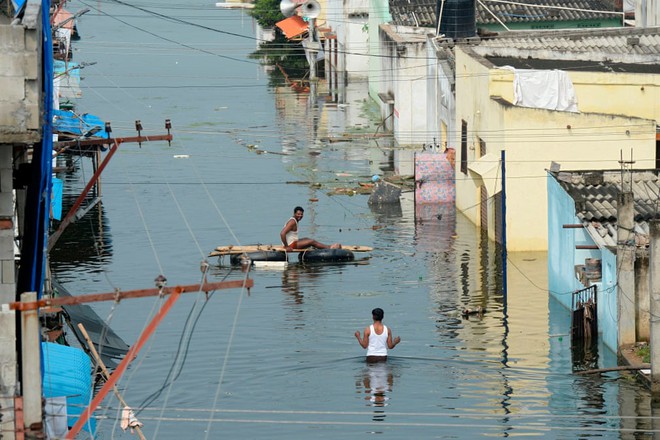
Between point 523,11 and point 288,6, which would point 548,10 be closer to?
point 523,11

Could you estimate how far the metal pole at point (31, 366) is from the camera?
39.2 feet

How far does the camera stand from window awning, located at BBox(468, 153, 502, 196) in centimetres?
3309

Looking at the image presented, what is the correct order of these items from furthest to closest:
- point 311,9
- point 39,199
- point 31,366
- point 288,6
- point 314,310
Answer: point 288,6 → point 311,9 → point 314,310 → point 39,199 → point 31,366

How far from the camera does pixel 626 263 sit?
22.8m

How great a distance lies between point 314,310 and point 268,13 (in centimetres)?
6164

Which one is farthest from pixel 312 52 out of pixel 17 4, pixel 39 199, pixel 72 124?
pixel 39 199

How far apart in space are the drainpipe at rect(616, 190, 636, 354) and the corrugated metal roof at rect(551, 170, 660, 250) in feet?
2.57

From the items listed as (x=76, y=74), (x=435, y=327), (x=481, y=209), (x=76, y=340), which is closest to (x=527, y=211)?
(x=481, y=209)

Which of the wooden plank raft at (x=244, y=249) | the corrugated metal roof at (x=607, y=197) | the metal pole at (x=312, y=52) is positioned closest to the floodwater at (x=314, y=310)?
the wooden plank raft at (x=244, y=249)

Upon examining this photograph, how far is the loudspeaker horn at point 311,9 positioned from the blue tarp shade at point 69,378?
5536cm

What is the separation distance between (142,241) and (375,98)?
27506 millimetres

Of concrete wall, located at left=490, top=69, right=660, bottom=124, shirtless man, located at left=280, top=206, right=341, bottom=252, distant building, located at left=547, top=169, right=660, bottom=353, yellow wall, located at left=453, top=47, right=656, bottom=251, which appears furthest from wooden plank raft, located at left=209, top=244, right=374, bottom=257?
distant building, located at left=547, top=169, right=660, bottom=353

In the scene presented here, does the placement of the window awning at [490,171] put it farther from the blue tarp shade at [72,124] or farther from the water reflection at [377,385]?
the water reflection at [377,385]

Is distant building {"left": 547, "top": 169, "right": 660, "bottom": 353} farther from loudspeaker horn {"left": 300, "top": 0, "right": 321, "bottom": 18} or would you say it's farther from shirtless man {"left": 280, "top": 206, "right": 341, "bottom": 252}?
loudspeaker horn {"left": 300, "top": 0, "right": 321, "bottom": 18}
